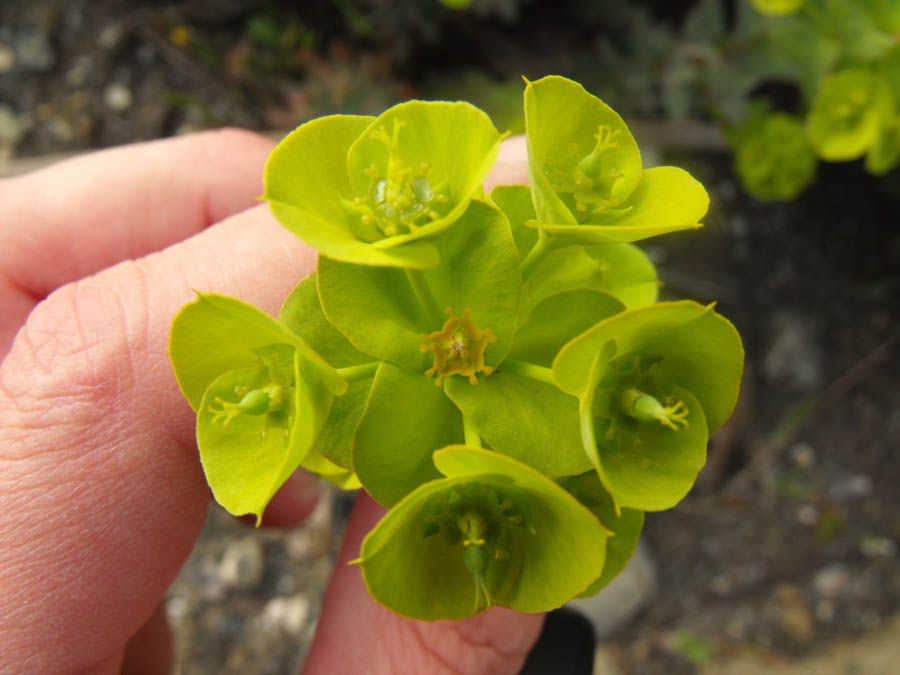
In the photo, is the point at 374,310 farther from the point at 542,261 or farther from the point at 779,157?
the point at 779,157

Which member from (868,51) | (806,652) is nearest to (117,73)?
(868,51)

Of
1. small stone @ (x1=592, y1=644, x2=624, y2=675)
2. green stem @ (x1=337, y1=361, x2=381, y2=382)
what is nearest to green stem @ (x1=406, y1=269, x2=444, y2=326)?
green stem @ (x1=337, y1=361, x2=381, y2=382)

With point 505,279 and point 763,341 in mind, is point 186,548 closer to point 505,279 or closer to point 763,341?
point 505,279

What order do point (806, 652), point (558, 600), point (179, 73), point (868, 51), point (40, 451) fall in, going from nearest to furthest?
point (558, 600) < point (40, 451) < point (868, 51) < point (806, 652) < point (179, 73)

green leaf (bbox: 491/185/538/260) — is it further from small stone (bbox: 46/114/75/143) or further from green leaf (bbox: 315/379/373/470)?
small stone (bbox: 46/114/75/143)

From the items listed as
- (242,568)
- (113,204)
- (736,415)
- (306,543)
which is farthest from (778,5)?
(242,568)

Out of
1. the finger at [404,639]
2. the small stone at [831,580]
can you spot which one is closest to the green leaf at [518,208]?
the finger at [404,639]

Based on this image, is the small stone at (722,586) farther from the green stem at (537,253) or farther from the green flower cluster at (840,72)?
the green stem at (537,253)
